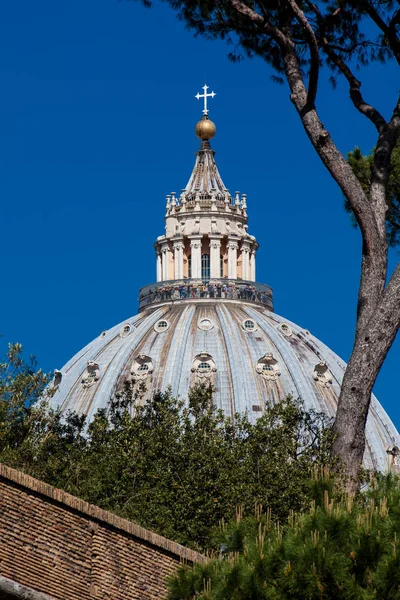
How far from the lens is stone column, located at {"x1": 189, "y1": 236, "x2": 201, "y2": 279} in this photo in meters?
97.5

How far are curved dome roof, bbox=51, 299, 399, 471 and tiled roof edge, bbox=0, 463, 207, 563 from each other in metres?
64.7

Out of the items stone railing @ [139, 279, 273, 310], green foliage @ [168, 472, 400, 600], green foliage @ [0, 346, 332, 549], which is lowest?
green foliage @ [168, 472, 400, 600]

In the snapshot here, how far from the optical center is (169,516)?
25.7m

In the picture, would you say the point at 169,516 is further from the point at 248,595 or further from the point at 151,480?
the point at 248,595

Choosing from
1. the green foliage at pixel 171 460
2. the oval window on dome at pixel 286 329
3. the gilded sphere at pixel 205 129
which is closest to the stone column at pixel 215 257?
A: the gilded sphere at pixel 205 129

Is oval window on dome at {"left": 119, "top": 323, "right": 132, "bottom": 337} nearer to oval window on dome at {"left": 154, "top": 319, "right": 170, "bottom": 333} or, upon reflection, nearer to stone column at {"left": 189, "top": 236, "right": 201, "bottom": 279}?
oval window on dome at {"left": 154, "top": 319, "right": 170, "bottom": 333}

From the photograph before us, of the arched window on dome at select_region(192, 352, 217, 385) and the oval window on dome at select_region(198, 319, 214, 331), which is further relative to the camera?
the oval window on dome at select_region(198, 319, 214, 331)

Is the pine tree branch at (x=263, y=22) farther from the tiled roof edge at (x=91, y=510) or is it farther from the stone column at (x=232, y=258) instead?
the stone column at (x=232, y=258)

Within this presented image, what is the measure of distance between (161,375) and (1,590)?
7117cm

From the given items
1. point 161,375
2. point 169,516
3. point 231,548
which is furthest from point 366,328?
point 161,375

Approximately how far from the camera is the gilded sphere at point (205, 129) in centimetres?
9719

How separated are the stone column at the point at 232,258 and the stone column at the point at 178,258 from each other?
2.98 meters

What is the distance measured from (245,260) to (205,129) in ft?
28.1

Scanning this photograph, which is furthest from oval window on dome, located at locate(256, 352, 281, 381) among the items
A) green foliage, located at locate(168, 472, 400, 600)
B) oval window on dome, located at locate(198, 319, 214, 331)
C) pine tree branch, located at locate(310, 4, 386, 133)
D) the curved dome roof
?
green foliage, located at locate(168, 472, 400, 600)
